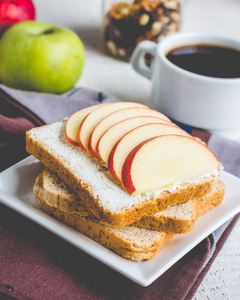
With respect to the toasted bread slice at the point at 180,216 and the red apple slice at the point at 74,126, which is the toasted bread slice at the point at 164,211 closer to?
the toasted bread slice at the point at 180,216

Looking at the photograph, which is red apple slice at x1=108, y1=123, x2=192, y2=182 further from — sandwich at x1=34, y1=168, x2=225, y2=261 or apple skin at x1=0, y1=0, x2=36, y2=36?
apple skin at x1=0, y1=0, x2=36, y2=36

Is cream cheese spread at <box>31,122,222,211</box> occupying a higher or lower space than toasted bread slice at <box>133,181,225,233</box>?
higher

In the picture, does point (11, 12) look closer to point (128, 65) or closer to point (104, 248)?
point (128, 65)

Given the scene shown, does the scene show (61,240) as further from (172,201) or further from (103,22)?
(103,22)

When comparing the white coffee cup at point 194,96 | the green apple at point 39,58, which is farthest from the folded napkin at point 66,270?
the green apple at point 39,58

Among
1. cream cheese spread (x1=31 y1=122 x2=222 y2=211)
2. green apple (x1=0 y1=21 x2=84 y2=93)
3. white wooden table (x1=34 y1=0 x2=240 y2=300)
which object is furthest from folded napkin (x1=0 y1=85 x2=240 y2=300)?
green apple (x1=0 y1=21 x2=84 y2=93)

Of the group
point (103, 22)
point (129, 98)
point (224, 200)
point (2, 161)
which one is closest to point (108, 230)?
point (224, 200)
